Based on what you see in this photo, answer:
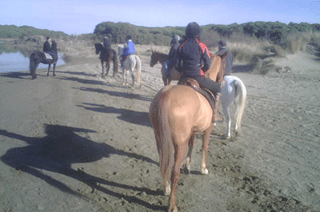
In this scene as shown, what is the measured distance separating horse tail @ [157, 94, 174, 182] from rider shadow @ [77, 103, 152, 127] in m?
3.55

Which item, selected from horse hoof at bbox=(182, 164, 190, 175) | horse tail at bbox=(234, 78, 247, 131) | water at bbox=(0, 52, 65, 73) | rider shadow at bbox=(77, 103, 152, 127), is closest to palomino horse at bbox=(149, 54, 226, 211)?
horse hoof at bbox=(182, 164, 190, 175)

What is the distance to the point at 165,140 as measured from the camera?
9.56 feet

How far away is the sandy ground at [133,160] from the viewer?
3316 millimetres

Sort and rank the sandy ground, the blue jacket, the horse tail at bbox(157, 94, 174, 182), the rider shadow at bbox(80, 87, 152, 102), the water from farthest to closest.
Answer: the water → the blue jacket → the rider shadow at bbox(80, 87, 152, 102) → the sandy ground → the horse tail at bbox(157, 94, 174, 182)

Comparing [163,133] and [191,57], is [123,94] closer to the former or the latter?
[191,57]

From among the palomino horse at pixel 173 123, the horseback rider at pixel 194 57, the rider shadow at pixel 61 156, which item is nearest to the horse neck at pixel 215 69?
the horseback rider at pixel 194 57

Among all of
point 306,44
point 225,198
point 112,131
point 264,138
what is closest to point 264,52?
point 306,44

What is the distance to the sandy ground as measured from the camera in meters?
3.32

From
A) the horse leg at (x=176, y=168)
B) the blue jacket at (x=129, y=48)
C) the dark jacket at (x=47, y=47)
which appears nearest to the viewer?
the horse leg at (x=176, y=168)

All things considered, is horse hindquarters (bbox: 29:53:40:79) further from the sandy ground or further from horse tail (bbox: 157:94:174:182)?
horse tail (bbox: 157:94:174:182)

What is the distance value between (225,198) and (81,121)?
4.78 metres

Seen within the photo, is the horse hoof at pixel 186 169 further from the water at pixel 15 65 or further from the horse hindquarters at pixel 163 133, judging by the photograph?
the water at pixel 15 65

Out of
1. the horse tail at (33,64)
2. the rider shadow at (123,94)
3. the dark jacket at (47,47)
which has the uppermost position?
the dark jacket at (47,47)

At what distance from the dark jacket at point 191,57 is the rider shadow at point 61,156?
6.68ft
